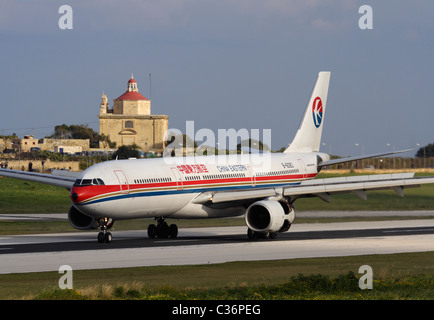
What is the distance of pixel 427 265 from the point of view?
31.4 metres

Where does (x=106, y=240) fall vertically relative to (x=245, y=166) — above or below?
below

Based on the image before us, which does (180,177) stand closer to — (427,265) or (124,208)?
(124,208)

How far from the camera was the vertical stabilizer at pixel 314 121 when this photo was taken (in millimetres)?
55406

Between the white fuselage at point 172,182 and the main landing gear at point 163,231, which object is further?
the main landing gear at point 163,231

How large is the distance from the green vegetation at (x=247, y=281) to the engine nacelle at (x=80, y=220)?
13053 millimetres

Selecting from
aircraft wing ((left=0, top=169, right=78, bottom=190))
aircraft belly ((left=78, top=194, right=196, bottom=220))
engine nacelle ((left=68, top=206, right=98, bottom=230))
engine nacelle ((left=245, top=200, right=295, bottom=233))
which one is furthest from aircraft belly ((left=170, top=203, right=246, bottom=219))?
aircraft wing ((left=0, top=169, right=78, bottom=190))

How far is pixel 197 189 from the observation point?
144 ft

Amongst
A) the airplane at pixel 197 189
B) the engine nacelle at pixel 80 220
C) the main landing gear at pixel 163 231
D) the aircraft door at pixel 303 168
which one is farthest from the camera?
the aircraft door at pixel 303 168

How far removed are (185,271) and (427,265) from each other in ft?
30.2

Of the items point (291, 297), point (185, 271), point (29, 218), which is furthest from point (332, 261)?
point (29, 218)

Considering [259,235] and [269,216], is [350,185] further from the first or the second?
[259,235]

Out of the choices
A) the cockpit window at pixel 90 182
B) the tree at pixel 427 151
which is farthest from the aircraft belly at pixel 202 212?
the tree at pixel 427 151

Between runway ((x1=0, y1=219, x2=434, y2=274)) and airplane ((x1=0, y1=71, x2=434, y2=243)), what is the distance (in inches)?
47.5

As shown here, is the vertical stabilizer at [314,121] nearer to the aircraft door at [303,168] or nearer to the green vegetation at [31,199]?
the aircraft door at [303,168]
